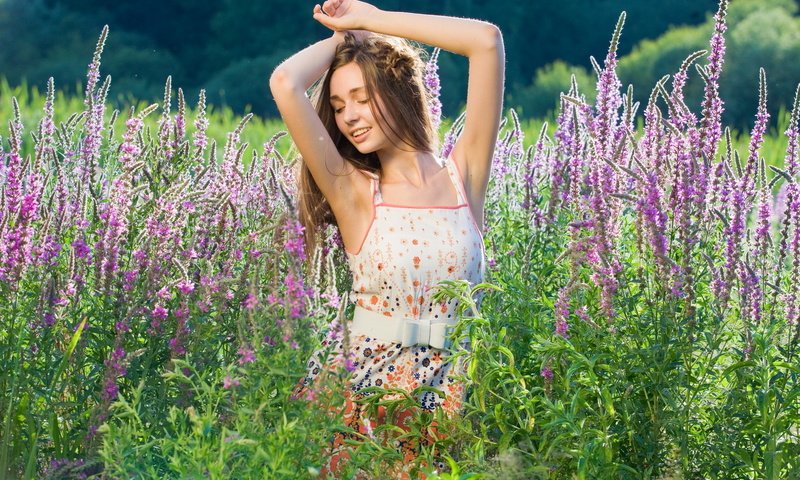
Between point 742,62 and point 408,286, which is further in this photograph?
point 742,62

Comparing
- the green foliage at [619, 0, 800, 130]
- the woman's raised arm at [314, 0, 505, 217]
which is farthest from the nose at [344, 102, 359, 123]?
the green foliage at [619, 0, 800, 130]

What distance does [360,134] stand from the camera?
359cm

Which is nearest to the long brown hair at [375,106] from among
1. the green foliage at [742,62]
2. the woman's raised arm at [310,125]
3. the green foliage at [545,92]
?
the woman's raised arm at [310,125]

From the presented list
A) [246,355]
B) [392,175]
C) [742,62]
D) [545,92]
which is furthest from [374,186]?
[742,62]

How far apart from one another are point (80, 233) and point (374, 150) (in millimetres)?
965

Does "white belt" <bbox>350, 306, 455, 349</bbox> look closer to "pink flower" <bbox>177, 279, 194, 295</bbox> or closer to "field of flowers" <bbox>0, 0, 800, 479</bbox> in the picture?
"field of flowers" <bbox>0, 0, 800, 479</bbox>

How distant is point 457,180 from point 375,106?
36cm

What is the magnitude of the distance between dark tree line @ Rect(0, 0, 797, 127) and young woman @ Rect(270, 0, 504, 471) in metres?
15.0

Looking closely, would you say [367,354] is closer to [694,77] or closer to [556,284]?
[556,284]

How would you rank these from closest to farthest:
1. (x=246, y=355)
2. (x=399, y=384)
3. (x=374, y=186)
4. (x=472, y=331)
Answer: (x=246, y=355) < (x=472, y=331) < (x=399, y=384) < (x=374, y=186)

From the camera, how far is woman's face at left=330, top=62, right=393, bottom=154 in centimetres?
359

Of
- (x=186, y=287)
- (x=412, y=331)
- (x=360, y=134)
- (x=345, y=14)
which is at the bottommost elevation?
(x=412, y=331)

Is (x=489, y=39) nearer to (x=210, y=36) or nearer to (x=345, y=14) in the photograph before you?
(x=345, y=14)

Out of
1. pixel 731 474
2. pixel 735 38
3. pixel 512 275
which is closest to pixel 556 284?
pixel 512 275
